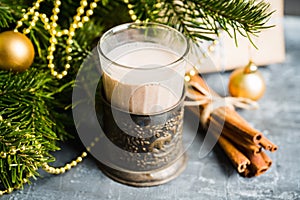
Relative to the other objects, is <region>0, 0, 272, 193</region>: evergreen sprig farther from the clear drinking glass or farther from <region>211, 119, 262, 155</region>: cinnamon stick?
<region>211, 119, 262, 155</region>: cinnamon stick

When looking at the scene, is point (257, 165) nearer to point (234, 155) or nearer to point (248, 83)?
point (234, 155)

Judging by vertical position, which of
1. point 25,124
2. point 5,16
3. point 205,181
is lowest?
point 205,181

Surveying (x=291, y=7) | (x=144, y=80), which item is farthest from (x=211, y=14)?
(x=291, y=7)

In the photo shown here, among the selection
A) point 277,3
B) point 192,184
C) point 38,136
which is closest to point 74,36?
point 38,136

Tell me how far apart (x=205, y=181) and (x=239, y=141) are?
0.32 ft

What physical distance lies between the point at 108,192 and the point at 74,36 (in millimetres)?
286

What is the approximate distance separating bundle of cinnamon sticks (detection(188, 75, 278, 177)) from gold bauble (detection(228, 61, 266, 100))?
57 mm

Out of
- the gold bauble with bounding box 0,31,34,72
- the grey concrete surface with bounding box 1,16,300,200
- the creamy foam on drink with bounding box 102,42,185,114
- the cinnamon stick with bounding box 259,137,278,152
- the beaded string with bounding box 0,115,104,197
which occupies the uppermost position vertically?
the gold bauble with bounding box 0,31,34,72

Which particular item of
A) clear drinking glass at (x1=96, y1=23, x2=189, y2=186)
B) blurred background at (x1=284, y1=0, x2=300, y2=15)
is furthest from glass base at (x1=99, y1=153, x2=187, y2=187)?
blurred background at (x1=284, y1=0, x2=300, y2=15)

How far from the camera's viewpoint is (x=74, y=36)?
0.86m

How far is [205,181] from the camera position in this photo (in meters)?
0.80

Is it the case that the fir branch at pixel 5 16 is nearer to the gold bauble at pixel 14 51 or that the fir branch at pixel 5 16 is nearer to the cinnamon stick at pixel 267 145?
the gold bauble at pixel 14 51

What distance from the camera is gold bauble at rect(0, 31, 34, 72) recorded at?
29.6 inches

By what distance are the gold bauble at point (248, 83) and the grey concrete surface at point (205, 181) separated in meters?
0.05
